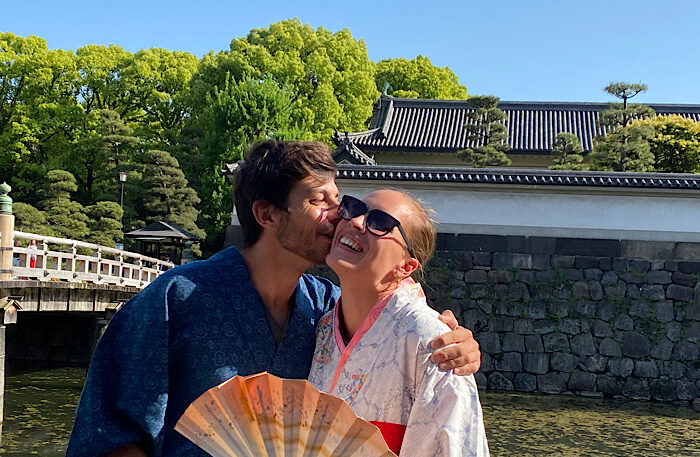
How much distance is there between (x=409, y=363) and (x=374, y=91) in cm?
2701

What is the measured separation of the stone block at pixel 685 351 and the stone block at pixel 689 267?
113cm

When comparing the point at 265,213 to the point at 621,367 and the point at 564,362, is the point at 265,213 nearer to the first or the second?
the point at 564,362

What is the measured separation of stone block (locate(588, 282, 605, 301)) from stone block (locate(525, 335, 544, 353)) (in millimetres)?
1094

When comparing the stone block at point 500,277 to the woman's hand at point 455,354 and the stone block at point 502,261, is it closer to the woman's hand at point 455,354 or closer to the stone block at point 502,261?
the stone block at point 502,261

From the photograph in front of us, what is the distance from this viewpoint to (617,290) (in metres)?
12.6

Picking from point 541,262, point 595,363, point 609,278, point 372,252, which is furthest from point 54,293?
point 372,252

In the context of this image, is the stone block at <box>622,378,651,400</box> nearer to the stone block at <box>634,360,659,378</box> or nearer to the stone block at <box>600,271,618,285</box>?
the stone block at <box>634,360,659,378</box>

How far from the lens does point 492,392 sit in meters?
12.2

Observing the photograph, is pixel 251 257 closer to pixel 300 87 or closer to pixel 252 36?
pixel 300 87

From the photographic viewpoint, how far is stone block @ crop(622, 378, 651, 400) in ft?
40.0

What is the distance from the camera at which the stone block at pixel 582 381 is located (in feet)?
40.3

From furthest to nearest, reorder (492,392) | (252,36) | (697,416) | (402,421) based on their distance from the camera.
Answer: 1. (252,36)
2. (492,392)
3. (697,416)
4. (402,421)

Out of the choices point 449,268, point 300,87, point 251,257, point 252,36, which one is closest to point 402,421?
point 251,257

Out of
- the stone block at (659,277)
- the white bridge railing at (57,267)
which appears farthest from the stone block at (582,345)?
the white bridge railing at (57,267)
